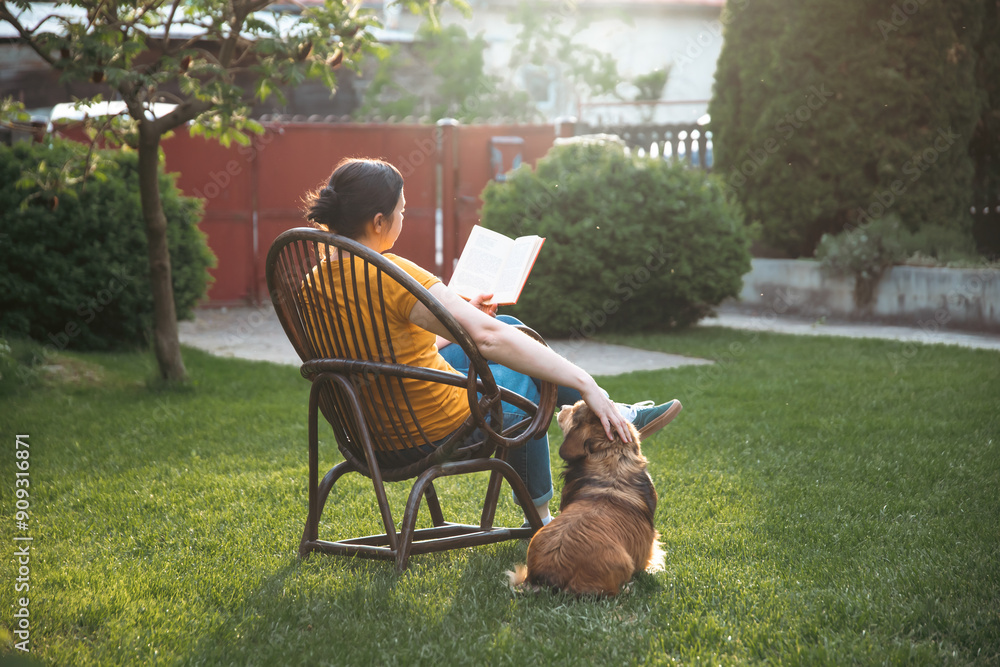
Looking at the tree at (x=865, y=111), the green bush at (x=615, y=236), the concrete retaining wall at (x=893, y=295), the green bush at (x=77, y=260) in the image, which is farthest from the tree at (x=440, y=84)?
the green bush at (x=77, y=260)

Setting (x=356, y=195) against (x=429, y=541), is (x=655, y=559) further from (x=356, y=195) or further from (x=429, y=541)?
(x=356, y=195)

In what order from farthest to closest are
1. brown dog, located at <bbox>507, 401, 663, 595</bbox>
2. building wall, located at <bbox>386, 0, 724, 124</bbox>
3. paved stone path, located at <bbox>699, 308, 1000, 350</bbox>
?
building wall, located at <bbox>386, 0, 724, 124</bbox> → paved stone path, located at <bbox>699, 308, 1000, 350</bbox> → brown dog, located at <bbox>507, 401, 663, 595</bbox>

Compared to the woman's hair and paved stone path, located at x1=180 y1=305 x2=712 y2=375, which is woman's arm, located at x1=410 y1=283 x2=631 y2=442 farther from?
paved stone path, located at x1=180 y1=305 x2=712 y2=375

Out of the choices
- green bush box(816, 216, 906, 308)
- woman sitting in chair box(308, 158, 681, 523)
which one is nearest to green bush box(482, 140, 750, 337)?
green bush box(816, 216, 906, 308)

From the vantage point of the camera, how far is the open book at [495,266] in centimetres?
268

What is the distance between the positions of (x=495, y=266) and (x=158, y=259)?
3620 millimetres

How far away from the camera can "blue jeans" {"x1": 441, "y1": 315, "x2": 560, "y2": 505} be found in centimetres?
274

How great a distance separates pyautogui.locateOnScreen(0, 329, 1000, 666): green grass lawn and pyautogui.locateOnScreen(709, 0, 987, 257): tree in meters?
4.73

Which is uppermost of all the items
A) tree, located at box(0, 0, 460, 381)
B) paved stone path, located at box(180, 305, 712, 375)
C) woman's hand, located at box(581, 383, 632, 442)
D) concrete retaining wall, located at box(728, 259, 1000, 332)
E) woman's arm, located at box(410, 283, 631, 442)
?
tree, located at box(0, 0, 460, 381)

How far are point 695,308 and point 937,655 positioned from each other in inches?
251

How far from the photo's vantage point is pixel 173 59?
467 centimetres

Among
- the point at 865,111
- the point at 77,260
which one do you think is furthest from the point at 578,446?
the point at 865,111

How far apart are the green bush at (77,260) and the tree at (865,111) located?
22.6 ft

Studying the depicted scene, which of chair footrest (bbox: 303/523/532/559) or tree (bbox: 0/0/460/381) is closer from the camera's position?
chair footrest (bbox: 303/523/532/559)
